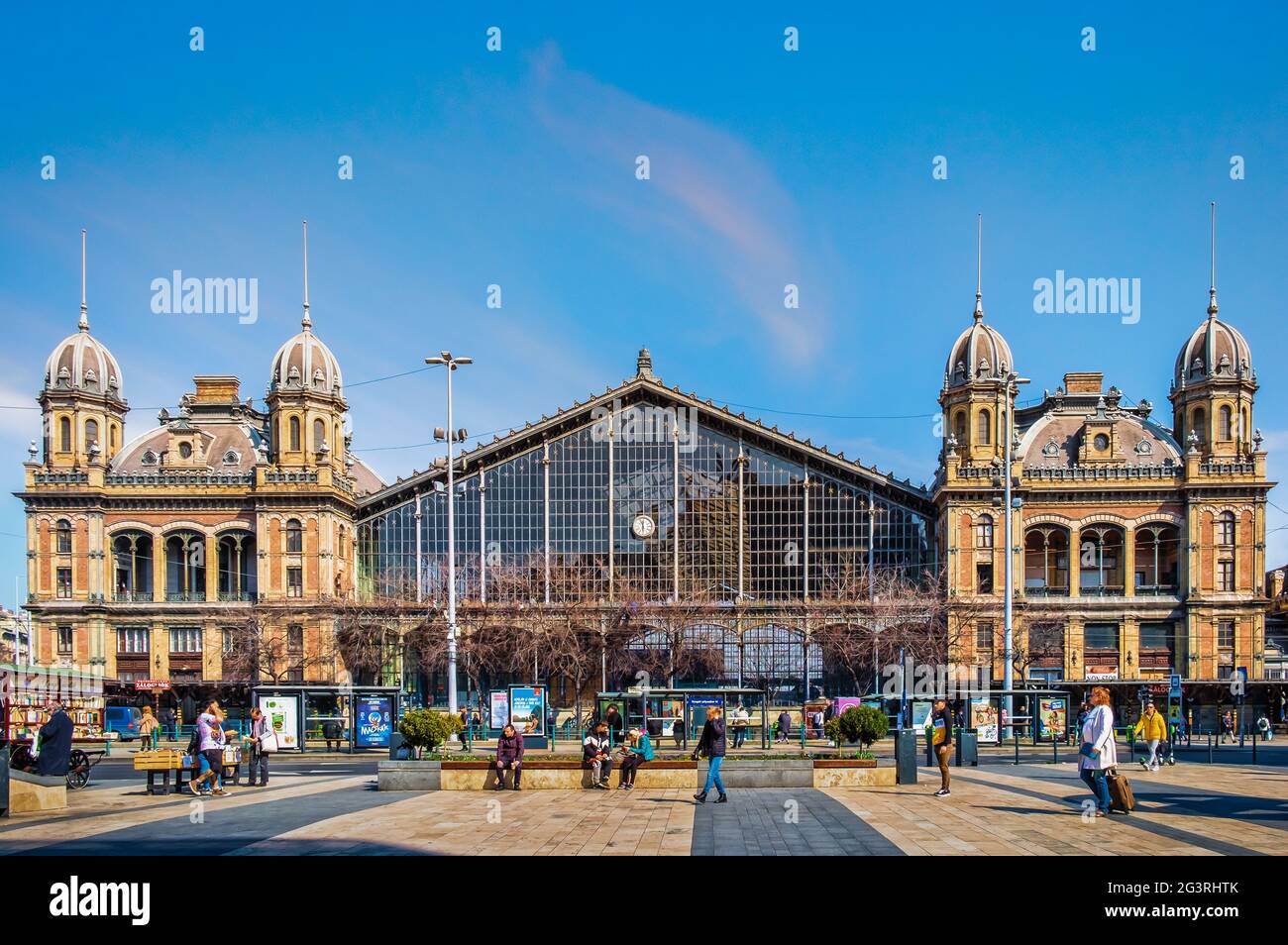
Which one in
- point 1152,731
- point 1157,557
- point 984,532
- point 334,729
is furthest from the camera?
point 1157,557

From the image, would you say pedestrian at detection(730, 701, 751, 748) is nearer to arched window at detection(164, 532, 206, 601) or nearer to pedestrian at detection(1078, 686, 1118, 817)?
pedestrian at detection(1078, 686, 1118, 817)

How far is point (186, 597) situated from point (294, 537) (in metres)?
8.05

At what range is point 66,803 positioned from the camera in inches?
916

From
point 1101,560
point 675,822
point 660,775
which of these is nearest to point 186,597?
point 660,775

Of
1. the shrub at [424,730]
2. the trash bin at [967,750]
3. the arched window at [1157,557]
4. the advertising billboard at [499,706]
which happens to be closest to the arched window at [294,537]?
the advertising billboard at [499,706]

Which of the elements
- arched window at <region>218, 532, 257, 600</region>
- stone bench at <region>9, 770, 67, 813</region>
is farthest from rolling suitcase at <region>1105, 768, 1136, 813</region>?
arched window at <region>218, 532, 257, 600</region>

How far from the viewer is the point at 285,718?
42875 millimetres

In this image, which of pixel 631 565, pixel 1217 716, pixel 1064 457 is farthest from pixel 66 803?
pixel 1064 457

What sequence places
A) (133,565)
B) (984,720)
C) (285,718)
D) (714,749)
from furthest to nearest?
(133,565)
(285,718)
(984,720)
(714,749)

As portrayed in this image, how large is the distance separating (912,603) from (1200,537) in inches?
750

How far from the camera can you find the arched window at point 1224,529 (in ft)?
222

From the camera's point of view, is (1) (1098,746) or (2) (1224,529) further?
(2) (1224,529)

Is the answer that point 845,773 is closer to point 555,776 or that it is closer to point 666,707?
point 555,776
